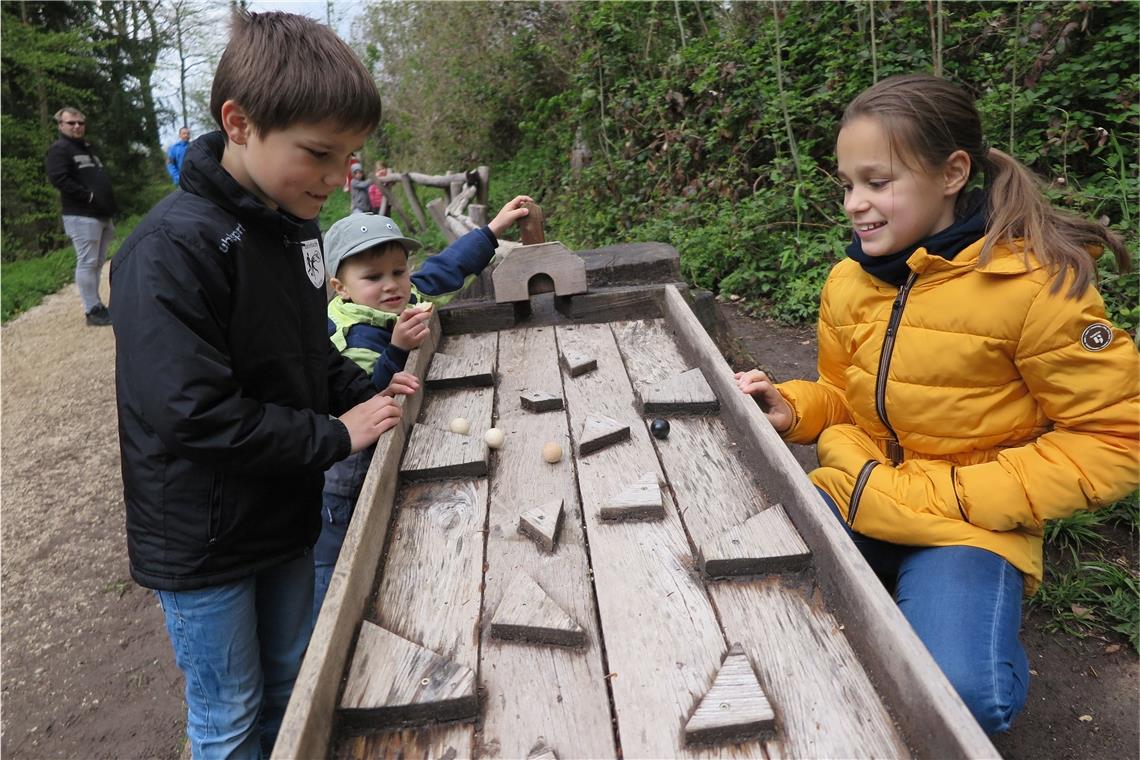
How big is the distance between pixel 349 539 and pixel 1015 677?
142 cm

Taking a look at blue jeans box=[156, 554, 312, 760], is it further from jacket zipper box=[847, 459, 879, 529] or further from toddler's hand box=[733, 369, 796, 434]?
jacket zipper box=[847, 459, 879, 529]

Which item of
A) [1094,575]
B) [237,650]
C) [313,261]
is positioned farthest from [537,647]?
[1094,575]

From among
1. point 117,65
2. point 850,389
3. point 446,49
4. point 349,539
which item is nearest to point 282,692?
point 349,539

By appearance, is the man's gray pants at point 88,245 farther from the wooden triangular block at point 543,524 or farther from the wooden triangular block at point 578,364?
the wooden triangular block at point 543,524

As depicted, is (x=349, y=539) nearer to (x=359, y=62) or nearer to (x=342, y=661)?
(x=342, y=661)

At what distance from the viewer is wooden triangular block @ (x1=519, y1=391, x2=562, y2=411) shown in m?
2.16

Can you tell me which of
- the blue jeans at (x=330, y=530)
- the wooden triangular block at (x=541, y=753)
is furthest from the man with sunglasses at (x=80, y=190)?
the wooden triangular block at (x=541, y=753)

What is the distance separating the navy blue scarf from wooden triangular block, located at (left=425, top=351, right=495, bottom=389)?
116 cm

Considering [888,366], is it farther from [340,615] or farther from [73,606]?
[73,606]

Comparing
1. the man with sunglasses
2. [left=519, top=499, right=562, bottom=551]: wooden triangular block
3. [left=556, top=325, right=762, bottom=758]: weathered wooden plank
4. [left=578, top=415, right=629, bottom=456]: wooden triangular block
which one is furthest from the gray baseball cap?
the man with sunglasses

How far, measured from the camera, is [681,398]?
2.06 meters

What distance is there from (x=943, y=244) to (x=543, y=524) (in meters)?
1.20

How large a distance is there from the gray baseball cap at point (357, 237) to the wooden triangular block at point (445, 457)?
37.9 inches

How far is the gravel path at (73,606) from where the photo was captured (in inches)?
115
